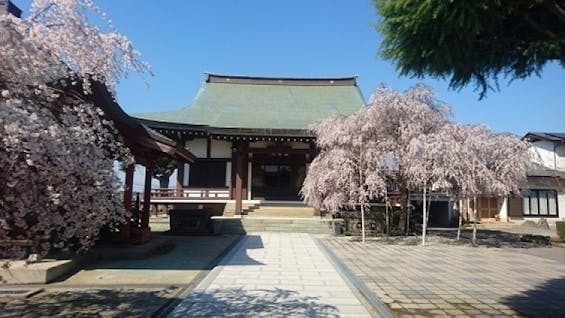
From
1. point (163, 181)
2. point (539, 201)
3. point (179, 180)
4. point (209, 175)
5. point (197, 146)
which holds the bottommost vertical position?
point (539, 201)

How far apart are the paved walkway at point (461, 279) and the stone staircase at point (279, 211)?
7834 mm

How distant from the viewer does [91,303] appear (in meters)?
6.32

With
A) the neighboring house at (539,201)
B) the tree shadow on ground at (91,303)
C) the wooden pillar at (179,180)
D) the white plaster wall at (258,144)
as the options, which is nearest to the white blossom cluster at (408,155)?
the white plaster wall at (258,144)

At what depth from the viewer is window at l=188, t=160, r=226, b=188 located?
24125mm

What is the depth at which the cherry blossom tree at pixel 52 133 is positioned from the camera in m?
3.55

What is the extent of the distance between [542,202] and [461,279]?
27.0m

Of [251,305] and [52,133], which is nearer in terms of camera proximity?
[52,133]

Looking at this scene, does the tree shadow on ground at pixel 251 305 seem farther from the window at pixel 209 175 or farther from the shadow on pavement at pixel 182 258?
the window at pixel 209 175

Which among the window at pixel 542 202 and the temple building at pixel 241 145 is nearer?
the temple building at pixel 241 145

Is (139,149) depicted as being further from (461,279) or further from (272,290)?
(461,279)

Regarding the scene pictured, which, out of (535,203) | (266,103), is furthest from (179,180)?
(535,203)

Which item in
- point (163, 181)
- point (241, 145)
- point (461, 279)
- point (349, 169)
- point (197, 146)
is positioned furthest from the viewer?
point (163, 181)

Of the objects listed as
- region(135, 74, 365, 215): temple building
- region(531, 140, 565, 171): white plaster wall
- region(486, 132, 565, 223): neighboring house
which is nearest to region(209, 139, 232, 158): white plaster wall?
region(135, 74, 365, 215): temple building

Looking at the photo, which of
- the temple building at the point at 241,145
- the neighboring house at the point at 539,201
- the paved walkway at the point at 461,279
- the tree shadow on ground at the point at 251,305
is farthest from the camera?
the neighboring house at the point at 539,201
